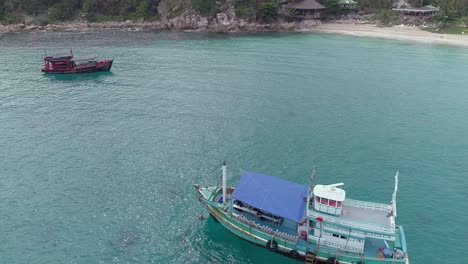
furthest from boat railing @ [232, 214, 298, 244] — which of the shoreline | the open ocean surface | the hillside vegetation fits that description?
the hillside vegetation

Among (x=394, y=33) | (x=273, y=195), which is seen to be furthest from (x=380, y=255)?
(x=394, y=33)

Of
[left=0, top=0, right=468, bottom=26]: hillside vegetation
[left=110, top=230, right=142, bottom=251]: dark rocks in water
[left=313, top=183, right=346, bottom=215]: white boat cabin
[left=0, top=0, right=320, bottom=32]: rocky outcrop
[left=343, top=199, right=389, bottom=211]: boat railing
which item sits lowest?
[left=110, top=230, right=142, bottom=251]: dark rocks in water

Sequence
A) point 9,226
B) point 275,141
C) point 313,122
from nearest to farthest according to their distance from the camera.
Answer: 1. point 9,226
2. point 275,141
3. point 313,122

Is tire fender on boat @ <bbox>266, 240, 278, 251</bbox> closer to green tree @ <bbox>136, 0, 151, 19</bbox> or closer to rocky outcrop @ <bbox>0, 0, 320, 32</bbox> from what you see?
rocky outcrop @ <bbox>0, 0, 320, 32</bbox>

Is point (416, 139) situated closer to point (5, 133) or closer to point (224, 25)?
point (5, 133)


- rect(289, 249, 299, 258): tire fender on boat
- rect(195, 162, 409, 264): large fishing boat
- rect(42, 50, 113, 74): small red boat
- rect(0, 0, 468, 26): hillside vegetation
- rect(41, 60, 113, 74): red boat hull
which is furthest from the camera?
rect(0, 0, 468, 26): hillside vegetation

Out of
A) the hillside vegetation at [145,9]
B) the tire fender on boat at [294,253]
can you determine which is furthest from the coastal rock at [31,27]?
the tire fender on boat at [294,253]

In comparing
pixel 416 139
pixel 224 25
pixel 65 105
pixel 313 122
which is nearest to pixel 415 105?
pixel 416 139
